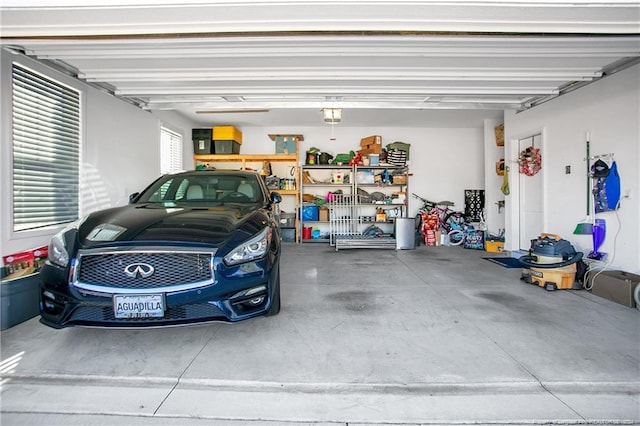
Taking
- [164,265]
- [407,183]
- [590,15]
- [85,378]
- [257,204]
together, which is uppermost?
[590,15]

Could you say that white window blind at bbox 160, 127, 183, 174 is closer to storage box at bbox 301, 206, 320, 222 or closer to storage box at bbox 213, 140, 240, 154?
storage box at bbox 213, 140, 240, 154

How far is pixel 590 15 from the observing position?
7.29 feet

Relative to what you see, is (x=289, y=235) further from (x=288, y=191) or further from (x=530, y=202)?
(x=530, y=202)

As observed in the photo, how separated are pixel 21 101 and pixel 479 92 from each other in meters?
4.89

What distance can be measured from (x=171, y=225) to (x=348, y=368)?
155 centimetres

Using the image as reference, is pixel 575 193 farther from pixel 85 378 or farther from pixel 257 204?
pixel 85 378

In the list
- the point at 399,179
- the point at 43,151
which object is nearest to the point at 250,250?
the point at 43,151

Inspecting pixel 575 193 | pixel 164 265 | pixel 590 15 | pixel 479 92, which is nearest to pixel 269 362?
pixel 164 265

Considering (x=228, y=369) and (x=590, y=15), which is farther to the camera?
(x=590, y=15)

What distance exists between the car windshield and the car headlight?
942 mm

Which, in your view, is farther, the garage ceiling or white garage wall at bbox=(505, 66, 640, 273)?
white garage wall at bbox=(505, 66, 640, 273)

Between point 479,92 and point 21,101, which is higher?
point 479,92

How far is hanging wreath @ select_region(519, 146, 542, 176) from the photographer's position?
5.20m

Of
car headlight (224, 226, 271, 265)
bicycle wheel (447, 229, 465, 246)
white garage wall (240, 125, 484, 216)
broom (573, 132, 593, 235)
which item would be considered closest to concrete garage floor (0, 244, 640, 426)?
car headlight (224, 226, 271, 265)
